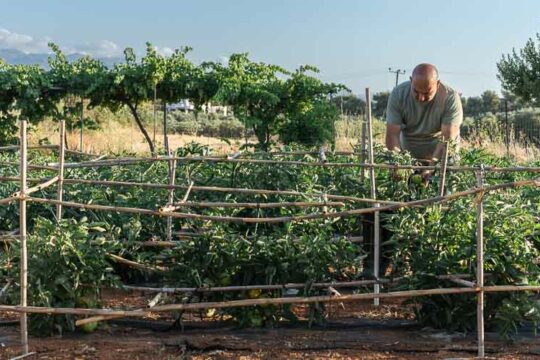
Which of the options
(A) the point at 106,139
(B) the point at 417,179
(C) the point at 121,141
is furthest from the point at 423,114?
(C) the point at 121,141

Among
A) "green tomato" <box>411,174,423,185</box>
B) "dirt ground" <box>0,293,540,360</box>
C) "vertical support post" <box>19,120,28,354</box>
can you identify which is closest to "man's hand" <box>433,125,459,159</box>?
"green tomato" <box>411,174,423,185</box>

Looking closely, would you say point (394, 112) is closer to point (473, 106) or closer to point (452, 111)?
point (452, 111)

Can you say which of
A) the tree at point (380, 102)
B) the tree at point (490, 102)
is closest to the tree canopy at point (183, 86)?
the tree at point (380, 102)

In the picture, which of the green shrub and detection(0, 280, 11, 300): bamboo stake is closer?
the green shrub

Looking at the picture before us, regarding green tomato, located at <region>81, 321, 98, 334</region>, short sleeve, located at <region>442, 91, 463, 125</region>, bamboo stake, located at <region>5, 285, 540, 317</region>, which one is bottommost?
green tomato, located at <region>81, 321, 98, 334</region>

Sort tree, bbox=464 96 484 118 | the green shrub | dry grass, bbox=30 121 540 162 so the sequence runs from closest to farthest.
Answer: the green shrub, dry grass, bbox=30 121 540 162, tree, bbox=464 96 484 118

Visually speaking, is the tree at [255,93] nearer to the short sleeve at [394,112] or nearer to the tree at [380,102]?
the short sleeve at [394,112]

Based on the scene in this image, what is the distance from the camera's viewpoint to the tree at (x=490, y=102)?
28.5m

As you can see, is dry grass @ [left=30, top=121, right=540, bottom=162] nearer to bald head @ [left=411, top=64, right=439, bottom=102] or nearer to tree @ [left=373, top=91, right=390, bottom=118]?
bald head @ [left=411, top=64, right=439, bottom=102]

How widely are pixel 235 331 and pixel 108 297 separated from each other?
3.79 ft

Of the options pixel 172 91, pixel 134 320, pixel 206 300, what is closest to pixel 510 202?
pixel 206 300

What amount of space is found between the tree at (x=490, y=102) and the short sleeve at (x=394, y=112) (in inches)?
946

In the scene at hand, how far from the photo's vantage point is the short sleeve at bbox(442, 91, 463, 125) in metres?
4.94

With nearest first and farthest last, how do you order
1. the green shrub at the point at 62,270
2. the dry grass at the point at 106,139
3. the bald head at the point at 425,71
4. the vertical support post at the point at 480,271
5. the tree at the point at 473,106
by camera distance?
1. the vertical support post at the point at 480,271
2. the green shrub at the point at 62,270
3. the bald head at the point at 425,71
4. the dry grass at the point at 106,139
5. the tree at the point at 473,106
